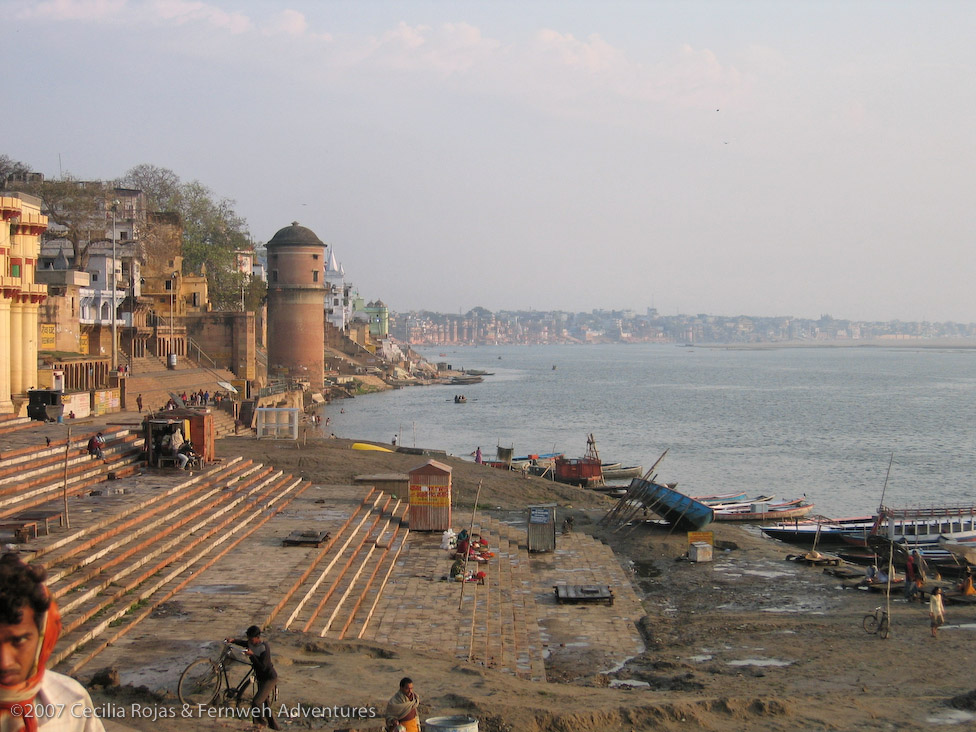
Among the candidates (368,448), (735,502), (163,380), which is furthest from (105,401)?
(735,502)

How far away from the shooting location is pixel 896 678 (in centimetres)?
1291

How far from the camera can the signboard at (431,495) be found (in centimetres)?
1930

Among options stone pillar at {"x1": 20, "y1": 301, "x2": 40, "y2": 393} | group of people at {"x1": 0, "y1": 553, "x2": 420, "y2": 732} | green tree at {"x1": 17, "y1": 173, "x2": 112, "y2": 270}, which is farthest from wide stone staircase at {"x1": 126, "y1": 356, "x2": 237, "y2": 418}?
group of people at {"x1": 0, "y1": 553, "x2": 420, "y2": 732}

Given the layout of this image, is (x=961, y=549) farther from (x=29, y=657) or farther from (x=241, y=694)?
(x=29, y=657)

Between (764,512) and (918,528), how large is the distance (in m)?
5.91

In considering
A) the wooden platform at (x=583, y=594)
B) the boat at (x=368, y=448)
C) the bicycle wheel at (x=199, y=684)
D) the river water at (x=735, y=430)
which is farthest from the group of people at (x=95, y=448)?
the river water at (x=735, y=430)

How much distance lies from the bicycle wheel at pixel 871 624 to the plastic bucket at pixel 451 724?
397 inches

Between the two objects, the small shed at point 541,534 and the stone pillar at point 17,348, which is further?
the stone pillar at point 17,348

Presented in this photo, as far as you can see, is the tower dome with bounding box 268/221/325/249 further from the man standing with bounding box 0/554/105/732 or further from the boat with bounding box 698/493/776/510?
the man standing with bounding box 0/554/105/732

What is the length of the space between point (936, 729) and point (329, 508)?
12.1 metres

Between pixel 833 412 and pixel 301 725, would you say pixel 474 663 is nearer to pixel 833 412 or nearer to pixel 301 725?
pixel 301 725

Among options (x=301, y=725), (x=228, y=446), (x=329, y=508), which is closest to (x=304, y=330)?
(x=228, y=446)

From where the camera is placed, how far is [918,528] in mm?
25031

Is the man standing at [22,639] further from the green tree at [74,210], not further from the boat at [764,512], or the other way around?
the green tree at [74,210]
